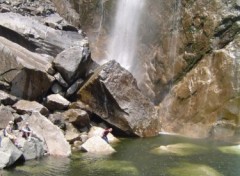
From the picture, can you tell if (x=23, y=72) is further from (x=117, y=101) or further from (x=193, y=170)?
(x=193, y=170)

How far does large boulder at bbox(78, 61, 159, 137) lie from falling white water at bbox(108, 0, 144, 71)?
11087mm

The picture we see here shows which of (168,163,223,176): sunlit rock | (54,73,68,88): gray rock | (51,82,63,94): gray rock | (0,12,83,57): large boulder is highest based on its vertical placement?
(0,12,83,57): large boulder

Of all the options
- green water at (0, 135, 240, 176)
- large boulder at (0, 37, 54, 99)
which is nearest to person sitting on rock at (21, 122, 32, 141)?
green water at (0, 135, 240, 176)

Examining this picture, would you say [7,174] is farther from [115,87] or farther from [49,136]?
[115,87]

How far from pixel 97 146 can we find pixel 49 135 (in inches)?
145

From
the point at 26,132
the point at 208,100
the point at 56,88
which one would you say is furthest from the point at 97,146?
the point at 208,100

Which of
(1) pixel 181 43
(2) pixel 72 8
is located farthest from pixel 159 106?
(2) pixel 72 8

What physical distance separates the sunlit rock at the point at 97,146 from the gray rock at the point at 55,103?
20.3ft

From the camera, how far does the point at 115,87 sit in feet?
125

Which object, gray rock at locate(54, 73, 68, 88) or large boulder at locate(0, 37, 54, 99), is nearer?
large boulder at locate(0, 37, 54, 99)

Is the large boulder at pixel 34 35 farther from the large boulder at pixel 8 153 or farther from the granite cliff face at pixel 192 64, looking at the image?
the large boulder at pixel 8 153

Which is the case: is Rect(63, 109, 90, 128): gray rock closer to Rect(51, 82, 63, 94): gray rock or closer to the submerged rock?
the submerged rock

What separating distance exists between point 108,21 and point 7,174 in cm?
3160

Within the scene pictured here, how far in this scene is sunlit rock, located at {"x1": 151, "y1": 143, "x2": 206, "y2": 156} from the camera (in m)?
32.2
